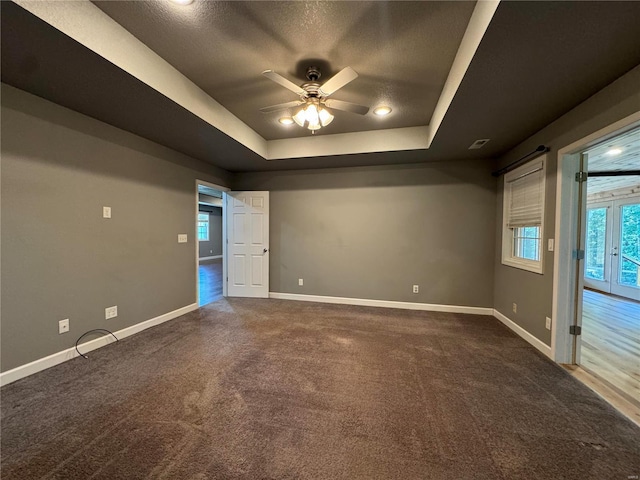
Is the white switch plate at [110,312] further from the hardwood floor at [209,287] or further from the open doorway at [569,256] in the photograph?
the open doorway at [569,256]

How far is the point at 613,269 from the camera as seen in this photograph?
543 centimetres

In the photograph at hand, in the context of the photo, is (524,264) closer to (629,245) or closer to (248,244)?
(248,244)

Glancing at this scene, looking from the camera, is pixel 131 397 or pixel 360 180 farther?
pixel 360 180

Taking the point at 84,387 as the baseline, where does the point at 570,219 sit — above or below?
above

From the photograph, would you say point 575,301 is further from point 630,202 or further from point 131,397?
point 630,202

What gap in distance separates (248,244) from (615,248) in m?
7.83

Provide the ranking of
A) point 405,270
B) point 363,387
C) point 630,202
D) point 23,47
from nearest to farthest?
1. point 23,47
2. point 363,387
3. point 405,270
4. point 630,202

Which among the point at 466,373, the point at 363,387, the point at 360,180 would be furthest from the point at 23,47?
the point at 466,373

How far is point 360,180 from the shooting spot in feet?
14.4

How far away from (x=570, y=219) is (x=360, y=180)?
108 inches

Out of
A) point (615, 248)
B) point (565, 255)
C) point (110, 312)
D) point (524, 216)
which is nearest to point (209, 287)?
point (110, 312)

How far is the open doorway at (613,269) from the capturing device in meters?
2.43

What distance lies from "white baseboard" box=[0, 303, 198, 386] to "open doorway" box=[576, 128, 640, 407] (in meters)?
4.80

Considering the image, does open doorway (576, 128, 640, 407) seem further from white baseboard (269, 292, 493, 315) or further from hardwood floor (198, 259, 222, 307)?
hardwood floor (198, 259, 222, 307)
